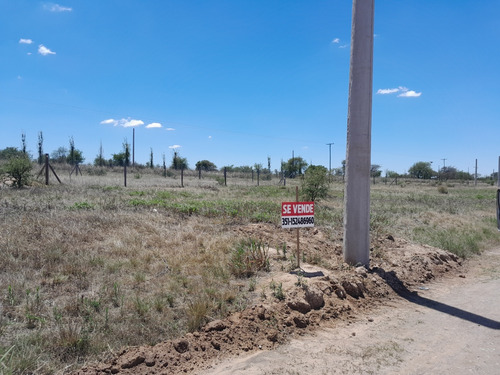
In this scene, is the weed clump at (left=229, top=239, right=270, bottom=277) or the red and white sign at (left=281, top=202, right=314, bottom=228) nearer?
the weed clump at (left=229, top=239, right=270, bottom=277)

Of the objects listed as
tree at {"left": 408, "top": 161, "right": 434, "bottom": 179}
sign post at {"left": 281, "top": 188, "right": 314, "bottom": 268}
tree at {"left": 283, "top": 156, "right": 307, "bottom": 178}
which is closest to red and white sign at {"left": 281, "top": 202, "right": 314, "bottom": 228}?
sign post at {"left": 281, "top": 188, "right": 314, "bottom": 268}

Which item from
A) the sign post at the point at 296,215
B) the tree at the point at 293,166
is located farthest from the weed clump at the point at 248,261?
the tree at the point at 293,166

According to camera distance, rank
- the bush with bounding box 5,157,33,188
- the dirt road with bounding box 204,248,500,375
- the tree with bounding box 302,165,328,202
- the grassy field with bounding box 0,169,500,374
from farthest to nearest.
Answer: the tree with bounding box 302,165,328,202
the bush with bounding box 5,157,33,188
the grassy field with bounding box 0,169,500,374
the dirt road with bounding box 204,248,500,375

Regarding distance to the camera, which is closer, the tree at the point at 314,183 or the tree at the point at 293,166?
the tree at the point at 314,183

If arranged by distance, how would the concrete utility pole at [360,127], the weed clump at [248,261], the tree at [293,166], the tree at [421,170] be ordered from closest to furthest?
1. the weed clump at [248,261]
2. the concrete utility pole at [360,127]
3. the tree at [293,166]
4. the tree at [421,170]

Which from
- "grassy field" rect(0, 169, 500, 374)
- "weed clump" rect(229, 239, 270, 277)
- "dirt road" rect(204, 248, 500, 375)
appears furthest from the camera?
"weed clump" rect(229, 239, 270, 277)

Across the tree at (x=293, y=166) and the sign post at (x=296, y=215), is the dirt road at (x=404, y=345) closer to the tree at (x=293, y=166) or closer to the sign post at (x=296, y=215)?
the sign post at (x=296, y=215)

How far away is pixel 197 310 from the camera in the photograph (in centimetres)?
496

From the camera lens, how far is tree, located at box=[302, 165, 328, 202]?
19.1 m

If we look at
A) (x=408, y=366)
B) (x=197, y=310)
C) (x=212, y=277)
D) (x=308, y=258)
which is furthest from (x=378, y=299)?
(x=197, y=310)

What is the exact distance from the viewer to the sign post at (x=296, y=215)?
699 cm

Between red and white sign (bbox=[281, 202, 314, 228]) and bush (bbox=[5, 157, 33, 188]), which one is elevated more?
bush (bbox=[5, 157, 33, 188])

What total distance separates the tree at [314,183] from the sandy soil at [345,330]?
11.1m

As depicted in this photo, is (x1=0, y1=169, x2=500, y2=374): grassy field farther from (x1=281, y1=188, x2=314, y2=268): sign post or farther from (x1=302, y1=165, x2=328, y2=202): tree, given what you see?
(x1=302, y1=165, x2=328, y2=202): tree
